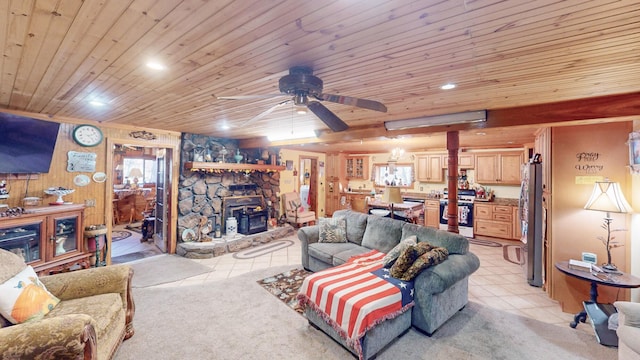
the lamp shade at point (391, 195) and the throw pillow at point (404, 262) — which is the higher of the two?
the lamp shade at point (391, 195)

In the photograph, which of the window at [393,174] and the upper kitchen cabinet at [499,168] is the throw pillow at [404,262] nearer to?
the upper kitchen cabinet at [499,168]

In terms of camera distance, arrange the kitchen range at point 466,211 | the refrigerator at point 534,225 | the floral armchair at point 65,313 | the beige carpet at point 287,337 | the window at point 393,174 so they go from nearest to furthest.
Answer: the floral armchair at point 65,313
the beige carpet at point 287,337
the refrigerator at point 534,225
the kitchen range at point 466,211
the window at point 393,174

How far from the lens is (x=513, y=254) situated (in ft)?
16.6

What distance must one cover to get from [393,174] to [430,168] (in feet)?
3.81

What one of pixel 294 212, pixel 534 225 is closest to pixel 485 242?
pixel 534 225

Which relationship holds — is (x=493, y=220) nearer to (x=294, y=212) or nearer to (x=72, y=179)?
(x=294, y=212)

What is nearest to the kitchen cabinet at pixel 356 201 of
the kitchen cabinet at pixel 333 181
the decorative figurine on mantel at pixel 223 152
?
the kitchen cabinet at pixel 333 181

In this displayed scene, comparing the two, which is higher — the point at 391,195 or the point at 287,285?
the point at 391,195

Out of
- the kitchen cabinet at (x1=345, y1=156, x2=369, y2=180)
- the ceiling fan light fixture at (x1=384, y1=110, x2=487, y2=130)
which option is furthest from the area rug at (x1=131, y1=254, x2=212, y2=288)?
the kitchen cabinet at (x1=345, y1=156, x2=369, y2=180)

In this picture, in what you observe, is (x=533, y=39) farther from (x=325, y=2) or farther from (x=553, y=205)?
(x=553, y=205)

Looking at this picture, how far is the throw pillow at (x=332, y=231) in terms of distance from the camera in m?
4.10

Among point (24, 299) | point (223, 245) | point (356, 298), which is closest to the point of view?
point (24, 299)

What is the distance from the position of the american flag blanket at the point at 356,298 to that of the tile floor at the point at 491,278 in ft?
4.98

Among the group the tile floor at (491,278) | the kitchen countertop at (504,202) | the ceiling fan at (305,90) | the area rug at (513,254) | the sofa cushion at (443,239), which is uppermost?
the ceiling fan at (305,90)
